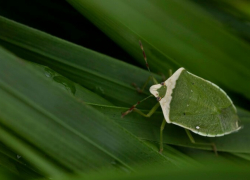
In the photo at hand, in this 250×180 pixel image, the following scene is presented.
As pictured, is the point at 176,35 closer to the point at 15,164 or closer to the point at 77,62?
the point at 77,62

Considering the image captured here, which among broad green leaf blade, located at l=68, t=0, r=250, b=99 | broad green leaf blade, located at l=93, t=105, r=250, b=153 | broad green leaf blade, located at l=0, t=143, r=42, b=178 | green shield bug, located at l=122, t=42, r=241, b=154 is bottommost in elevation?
broad green leaf blade, located at l=0, t=143, r=42, b=178

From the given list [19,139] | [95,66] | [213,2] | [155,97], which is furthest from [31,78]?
[213,2]

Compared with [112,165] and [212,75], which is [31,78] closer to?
[112,165]

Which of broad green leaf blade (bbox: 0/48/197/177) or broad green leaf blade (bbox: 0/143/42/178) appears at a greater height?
broad green leaf blade (bbox: 0/48/197/177)

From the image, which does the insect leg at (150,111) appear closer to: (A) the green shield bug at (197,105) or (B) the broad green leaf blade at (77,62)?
(A) the green shield bug at (197,105)

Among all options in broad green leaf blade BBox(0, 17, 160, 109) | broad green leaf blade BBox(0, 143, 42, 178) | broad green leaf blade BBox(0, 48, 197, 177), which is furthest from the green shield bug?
broad green leaf blade BBox(0, 143, 42, 178)

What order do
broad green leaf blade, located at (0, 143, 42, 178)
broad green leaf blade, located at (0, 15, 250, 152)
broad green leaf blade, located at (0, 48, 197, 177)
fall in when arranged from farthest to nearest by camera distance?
broad green leaf blade, located at (0, 15, 250, 152)
broad green leaf blade, located at (0, 143, 42, 178)
broad green leaf blade, located at (0, 48, 197, 177)

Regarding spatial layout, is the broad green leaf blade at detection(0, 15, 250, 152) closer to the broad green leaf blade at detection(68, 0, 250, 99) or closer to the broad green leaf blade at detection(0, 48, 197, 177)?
the broad green leaf blade at detection(68, 0, 250, 99)
